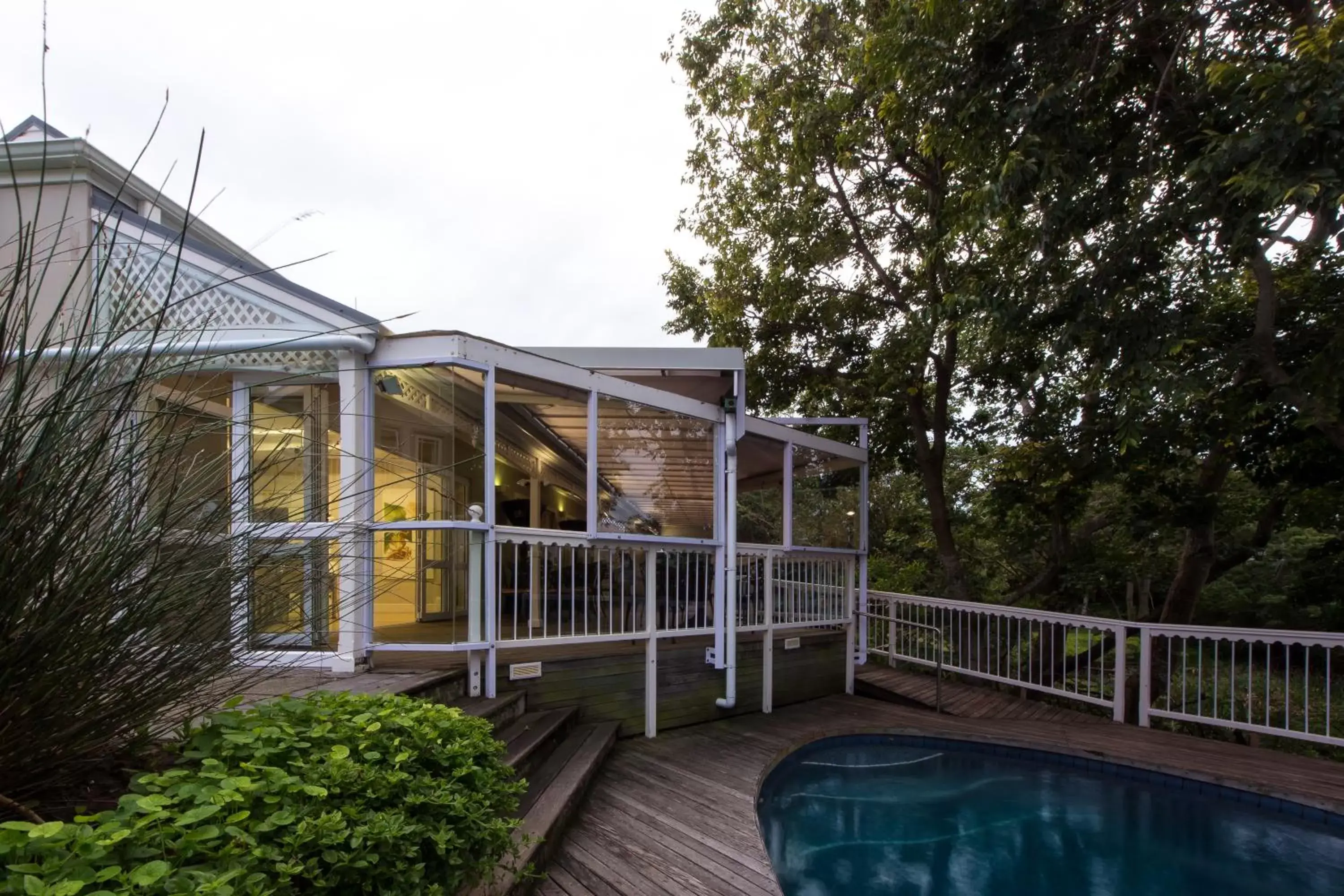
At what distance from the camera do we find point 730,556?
18.5 feet

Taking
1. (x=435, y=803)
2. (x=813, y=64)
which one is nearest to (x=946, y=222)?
(x=813, y=64)

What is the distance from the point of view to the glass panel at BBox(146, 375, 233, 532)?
1.90 m

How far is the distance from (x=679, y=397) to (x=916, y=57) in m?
3.80

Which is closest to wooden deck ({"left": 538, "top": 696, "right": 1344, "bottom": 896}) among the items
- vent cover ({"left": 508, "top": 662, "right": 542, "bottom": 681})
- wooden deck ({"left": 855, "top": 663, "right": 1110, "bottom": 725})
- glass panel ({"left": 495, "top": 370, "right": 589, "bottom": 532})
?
wooden deck ({"left": 855, "top": 663, "right": 1110, "bottom": 725})

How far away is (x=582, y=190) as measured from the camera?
14.1m

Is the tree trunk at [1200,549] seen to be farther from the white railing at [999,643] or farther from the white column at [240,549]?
the white column at [240,549]

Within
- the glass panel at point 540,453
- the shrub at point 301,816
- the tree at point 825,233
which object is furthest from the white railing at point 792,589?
the shrub at point 301,816

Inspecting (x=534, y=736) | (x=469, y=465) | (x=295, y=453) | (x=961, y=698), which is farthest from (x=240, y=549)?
(x=961, y=698)

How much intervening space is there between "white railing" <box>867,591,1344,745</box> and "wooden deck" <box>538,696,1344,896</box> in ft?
1.25

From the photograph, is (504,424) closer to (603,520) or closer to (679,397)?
(603,520)

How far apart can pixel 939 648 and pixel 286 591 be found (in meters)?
6.07

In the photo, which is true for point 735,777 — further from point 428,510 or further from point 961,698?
point 961,698

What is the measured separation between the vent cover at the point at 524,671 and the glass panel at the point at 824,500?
303cm

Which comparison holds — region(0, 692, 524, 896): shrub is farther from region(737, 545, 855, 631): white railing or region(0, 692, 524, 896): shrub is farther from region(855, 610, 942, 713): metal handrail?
region(855, 610, 942, 713): metal handrail
